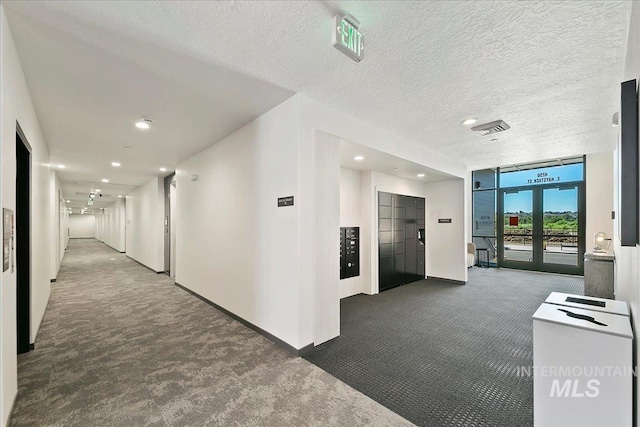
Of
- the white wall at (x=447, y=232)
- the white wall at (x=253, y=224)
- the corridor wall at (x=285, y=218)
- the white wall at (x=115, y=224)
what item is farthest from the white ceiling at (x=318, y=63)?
the white wall at (x=115, y=224)

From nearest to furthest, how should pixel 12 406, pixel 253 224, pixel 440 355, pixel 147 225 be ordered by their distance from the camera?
pixel 12 406
pixel 440 355
pixel 253 224
pixel 147 225

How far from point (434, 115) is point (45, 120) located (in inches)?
204

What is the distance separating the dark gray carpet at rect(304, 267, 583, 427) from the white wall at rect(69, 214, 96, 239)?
27202 millimetres

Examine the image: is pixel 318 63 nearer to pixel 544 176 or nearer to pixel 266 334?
pixel 266 334

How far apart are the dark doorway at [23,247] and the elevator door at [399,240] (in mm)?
5212

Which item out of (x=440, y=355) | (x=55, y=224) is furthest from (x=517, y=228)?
(x=55, y=224)

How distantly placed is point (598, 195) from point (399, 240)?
5.00m

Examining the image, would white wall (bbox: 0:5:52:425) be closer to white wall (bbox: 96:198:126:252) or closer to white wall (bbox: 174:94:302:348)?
white wall (bbox: 174:94:302:348)

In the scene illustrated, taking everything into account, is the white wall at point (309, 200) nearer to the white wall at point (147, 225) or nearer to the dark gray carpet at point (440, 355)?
the dark gray carpet at point (440, 355)

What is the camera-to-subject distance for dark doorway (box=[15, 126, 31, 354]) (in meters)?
3.06

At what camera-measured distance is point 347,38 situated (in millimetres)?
1853

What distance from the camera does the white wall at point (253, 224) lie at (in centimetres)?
311

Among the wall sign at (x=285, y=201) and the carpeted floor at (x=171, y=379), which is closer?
the carpeted floor at (x=171, y=379)

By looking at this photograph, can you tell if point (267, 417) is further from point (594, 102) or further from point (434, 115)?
point (594, 102)
